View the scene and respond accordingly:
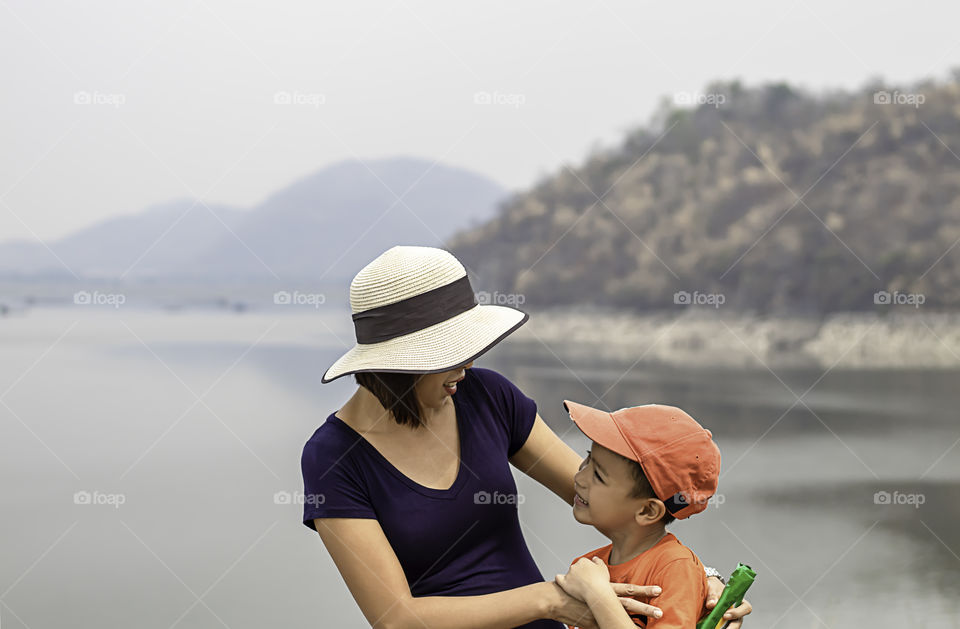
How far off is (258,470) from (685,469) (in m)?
8.39

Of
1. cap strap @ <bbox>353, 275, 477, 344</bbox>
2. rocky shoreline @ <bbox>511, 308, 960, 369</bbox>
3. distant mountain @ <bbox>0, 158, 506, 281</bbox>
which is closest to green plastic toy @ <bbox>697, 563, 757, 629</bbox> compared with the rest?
cap strap @ <bbox>353, 275, 477, 344</bbox>

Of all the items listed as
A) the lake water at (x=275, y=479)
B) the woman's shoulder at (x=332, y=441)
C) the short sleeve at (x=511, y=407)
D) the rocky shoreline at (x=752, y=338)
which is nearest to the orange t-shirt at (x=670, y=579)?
the short sleeve at (x=511, y=407)

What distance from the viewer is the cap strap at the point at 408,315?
1071mm

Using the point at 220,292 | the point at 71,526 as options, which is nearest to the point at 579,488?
the point at 71,526

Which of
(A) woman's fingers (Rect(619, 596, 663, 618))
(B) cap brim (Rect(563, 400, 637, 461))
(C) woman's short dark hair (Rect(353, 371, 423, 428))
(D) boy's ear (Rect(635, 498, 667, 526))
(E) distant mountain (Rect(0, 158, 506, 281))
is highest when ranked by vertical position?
(E) distant mountain (Rect(0, 158, 506, 281))

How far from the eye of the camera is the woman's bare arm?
985 millimetres

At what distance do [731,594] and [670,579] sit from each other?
7 centimetres

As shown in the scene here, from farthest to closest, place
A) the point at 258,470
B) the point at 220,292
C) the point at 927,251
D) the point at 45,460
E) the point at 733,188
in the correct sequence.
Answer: the point at 733,188
the point at 927,251
the point at 220,292
the point at 258,470
the point at 45,460

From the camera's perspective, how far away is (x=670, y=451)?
1032 mm

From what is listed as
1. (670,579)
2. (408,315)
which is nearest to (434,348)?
(408,315)

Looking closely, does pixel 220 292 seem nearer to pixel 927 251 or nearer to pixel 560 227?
pixel 560 227

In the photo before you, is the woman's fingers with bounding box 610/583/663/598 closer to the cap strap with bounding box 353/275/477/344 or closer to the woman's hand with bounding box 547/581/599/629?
the woman's hand with bounding box 547/581/599/629

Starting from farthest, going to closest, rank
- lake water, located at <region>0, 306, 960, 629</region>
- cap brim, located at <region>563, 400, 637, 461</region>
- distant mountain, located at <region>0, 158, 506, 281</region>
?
distant mountain, located at <region>0, 158, 506, 281</region> → lake water, located at <region>0, 306, 960, 629</region> → cap brim, located at <region>563, 400, 637, 461</region>

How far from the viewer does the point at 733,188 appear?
51.0ft
